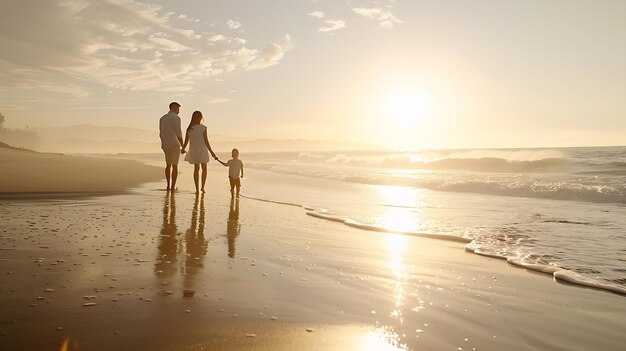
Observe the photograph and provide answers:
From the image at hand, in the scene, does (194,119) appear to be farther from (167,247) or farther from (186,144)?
(167,247)

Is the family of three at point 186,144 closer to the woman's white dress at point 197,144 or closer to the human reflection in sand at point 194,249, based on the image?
the woman's white dress at point 197,144

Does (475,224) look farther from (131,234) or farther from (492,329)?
(131,234)

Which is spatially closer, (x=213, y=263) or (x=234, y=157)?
(x=213, y=263)

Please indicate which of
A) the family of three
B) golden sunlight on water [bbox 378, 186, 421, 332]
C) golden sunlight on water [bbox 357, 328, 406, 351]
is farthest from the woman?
golden sunlight on water [bbox 357, 328, 406, 351]

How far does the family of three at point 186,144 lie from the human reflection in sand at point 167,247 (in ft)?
11.0

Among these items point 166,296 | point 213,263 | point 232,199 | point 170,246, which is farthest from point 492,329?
point 232,199

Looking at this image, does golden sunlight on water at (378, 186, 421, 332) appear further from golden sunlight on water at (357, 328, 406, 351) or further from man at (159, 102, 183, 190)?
man at (159, 102, 183, 190)

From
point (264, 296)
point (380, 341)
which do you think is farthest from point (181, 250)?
point (380, 341)

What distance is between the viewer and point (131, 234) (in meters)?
5.18

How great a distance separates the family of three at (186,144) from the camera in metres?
10.4

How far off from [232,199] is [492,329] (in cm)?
875

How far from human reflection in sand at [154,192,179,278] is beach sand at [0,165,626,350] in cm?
2

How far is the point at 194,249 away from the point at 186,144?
6685 mm

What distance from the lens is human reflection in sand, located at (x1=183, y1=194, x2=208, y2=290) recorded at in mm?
3579
